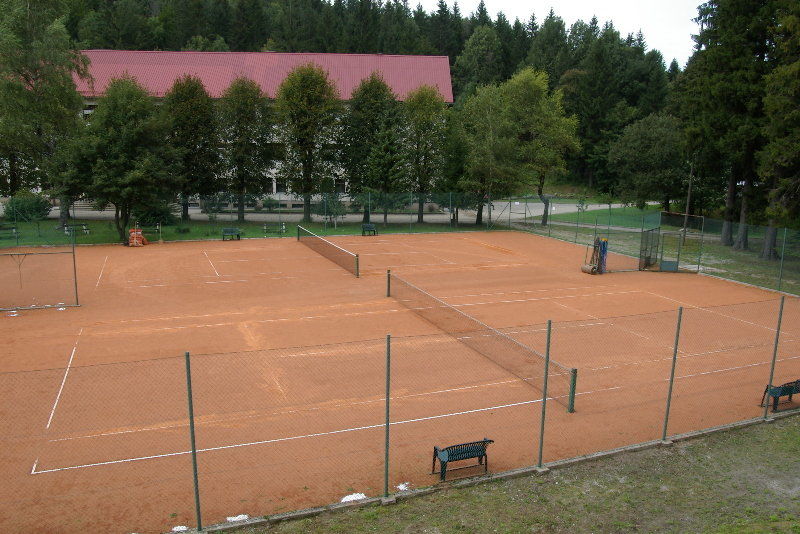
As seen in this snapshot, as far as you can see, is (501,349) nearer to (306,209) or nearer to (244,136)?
(306,209)

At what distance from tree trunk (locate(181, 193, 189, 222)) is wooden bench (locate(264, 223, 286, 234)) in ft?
21.4

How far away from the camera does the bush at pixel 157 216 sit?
40.1m

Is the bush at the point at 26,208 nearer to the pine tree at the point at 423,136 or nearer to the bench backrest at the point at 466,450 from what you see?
the pine tree at the point at 423,136

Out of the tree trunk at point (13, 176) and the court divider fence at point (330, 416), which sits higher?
the tree trunk at point (13, 176)

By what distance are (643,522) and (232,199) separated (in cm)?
4060

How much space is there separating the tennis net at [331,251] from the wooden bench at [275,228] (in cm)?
Answer: 132

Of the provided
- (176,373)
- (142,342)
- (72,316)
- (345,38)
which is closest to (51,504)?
(176,373)

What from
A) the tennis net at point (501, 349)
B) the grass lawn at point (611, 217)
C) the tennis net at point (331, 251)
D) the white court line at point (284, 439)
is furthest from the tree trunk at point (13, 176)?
the grass lawn at point (611, 217)

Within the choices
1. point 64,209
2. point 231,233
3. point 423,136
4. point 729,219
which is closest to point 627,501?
point 231,233

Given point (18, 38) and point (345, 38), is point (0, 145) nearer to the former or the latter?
point (18, 38)

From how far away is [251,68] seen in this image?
59125 millimetres

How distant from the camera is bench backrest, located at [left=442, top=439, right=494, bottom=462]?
9.98m

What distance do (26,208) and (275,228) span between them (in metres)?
16.2

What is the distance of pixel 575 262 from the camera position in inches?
1286
